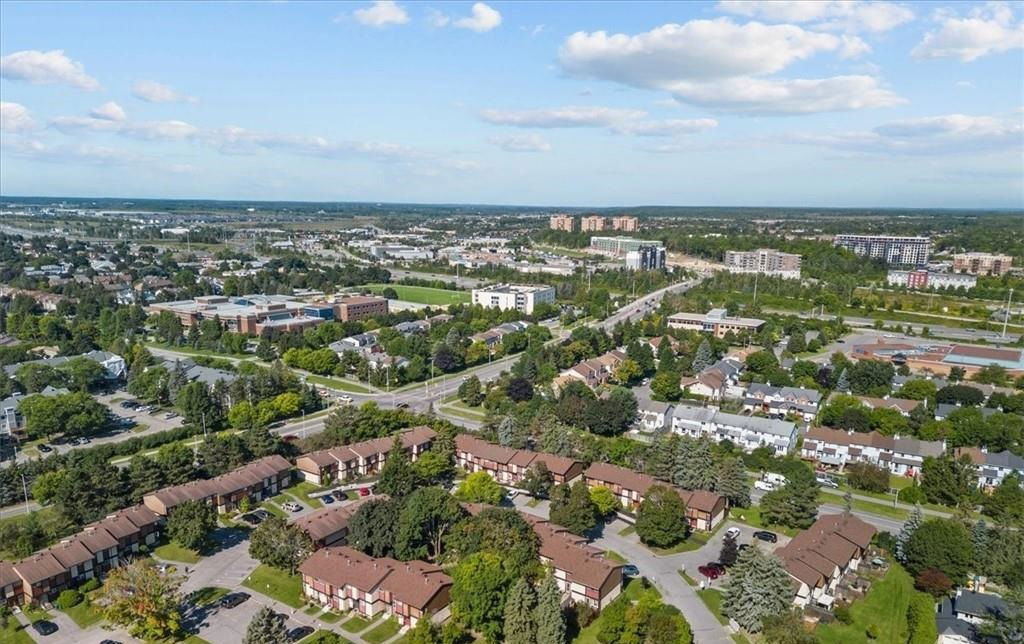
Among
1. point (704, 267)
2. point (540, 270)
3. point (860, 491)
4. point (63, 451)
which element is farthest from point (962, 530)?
point (704, 267)

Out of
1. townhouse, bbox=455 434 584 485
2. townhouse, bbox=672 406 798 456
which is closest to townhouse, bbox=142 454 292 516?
townhouse, bbox=455 434 584 485

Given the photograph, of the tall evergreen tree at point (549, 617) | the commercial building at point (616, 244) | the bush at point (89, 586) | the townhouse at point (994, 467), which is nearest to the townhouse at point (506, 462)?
the tall evergreen tree at point (549, 617)

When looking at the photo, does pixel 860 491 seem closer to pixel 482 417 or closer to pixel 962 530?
pixel 962 530

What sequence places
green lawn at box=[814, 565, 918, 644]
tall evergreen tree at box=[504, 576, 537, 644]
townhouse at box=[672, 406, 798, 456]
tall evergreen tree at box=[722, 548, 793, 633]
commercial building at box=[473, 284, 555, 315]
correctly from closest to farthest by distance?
tall evergreen tree at box=[504, 576, 537, 644] < tall evergreen tree at box=[722, 548, 793, 633] < green lawn at box=[814, 565, 918, 644] < townhouse at box=[672, 406, 798, 456] < commercial building at box=[473, 284, 555, 315]

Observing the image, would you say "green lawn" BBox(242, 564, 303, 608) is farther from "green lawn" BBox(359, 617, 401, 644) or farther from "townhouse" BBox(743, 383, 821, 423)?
"townhouse" BBox(743, 383, 821, 423)

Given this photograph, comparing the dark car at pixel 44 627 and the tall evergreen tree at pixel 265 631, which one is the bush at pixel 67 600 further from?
the tall evergreen tree at pixel 265 631

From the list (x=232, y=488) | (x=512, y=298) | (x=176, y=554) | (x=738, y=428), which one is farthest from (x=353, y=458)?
(x=512, y=298)
